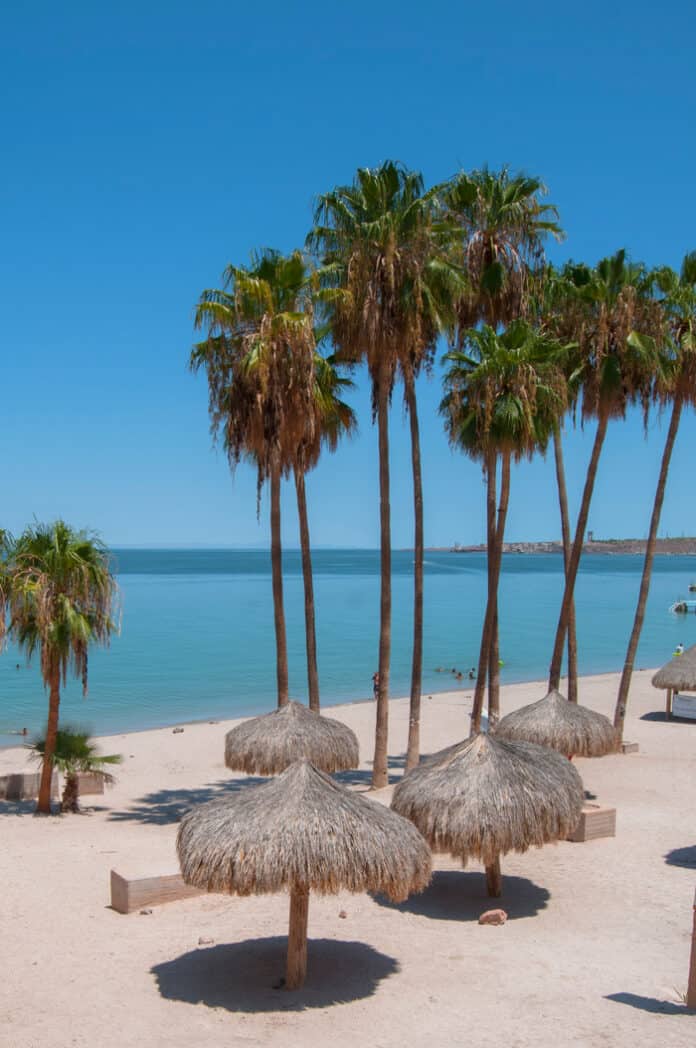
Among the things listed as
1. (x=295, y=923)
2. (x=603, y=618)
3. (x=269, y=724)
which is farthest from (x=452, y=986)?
(x=603, y=618)

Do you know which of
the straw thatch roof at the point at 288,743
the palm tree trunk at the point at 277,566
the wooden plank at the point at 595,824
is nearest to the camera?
the wooden plank at the point at 595,824

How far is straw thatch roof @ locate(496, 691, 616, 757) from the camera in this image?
661 inches

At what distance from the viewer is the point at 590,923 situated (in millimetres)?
11484

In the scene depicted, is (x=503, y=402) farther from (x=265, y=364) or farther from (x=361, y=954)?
(x=361, y=954)

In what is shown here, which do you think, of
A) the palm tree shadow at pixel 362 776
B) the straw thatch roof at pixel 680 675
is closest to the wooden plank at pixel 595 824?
the palm tree shadow at pixel 362 776

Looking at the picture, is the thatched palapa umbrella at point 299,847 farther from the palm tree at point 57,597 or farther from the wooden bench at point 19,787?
the wooden bench at point 19,787

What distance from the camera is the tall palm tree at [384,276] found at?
17188 millimetres

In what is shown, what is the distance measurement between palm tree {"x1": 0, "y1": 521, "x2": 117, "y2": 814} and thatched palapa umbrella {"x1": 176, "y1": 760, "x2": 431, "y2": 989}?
7374 mm

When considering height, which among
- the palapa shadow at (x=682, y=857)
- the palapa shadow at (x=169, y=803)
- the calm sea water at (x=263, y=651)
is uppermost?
the palapa shadow at (x=682, y=857)

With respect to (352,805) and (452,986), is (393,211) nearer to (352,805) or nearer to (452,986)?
(352,805)

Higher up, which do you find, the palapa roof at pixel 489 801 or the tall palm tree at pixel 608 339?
the tall palm tree at pixel 608 339

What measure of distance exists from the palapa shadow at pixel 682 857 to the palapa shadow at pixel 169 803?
6.17 m

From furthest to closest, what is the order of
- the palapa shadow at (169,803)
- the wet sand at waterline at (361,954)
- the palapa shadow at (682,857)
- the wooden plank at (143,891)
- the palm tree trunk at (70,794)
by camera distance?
the palm tree trunk at (70,794), the palapa shadow at (169,803), the palapa shadow at (682,857), the wooden plank at (143,891), the wet sand at waterline at (361,954)

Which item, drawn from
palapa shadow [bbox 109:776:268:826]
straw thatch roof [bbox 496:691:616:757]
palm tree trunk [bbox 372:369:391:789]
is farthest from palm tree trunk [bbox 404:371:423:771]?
palapa shadow [bbox 109:776:268:826]
